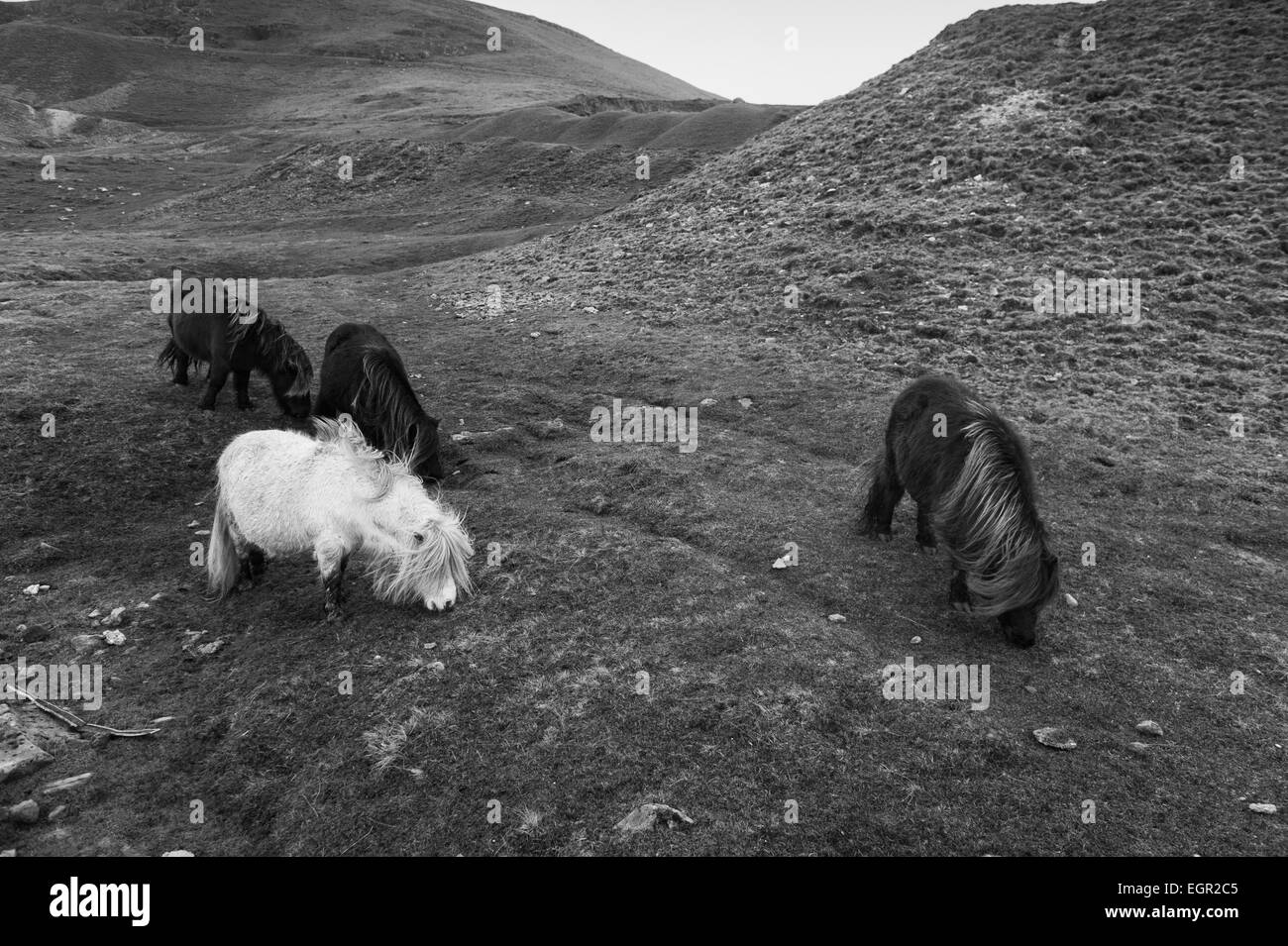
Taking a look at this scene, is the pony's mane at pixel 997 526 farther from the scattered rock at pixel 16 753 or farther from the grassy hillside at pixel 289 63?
the grassy hillside at pixel 289 63

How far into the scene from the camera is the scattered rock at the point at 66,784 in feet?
16.7

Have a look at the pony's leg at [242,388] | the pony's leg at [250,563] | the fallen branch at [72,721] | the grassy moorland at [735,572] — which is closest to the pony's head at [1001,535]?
the grassy moorland at [735,572]

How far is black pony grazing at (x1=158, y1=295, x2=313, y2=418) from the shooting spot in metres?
11.3

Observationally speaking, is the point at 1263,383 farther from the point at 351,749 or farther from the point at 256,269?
the point at 256,269

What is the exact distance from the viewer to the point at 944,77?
90.3 feet

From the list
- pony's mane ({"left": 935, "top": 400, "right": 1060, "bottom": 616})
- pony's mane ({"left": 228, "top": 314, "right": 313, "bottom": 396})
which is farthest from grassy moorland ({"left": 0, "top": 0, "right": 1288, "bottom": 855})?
pony's mane ({"left": 228, "top": 314, "right": 313, "bottom": 396})

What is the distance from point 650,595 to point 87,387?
9.88 meters

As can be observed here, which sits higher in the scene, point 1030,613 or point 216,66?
point 216,66

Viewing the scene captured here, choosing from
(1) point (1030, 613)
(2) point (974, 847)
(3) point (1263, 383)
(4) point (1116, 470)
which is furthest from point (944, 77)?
(2) point (974, 847)

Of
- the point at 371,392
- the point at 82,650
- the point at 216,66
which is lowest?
the point at 82,650

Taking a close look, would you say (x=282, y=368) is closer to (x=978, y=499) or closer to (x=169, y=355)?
(x=169, y=355)

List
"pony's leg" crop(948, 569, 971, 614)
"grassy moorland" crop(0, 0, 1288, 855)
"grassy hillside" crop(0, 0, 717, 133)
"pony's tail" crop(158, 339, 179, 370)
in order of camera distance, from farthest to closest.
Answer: "grassy hillside" crop(0, 0, 717, 133) → "pony's tail" crop(158, 339, 179, 370) → "pony's leg" crop(948, 569, 971, 614) → "grassy moorland" crop(0, 0, 1288, 855)

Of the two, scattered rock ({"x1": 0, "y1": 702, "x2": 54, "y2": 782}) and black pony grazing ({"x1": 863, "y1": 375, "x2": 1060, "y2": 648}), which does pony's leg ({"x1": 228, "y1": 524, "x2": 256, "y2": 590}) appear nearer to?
scattered rock ({"x1": 0, "y1": 702, "x2": 54, "y2": 782})

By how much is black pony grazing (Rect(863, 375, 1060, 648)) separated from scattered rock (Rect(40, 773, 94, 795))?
7.00 meters
